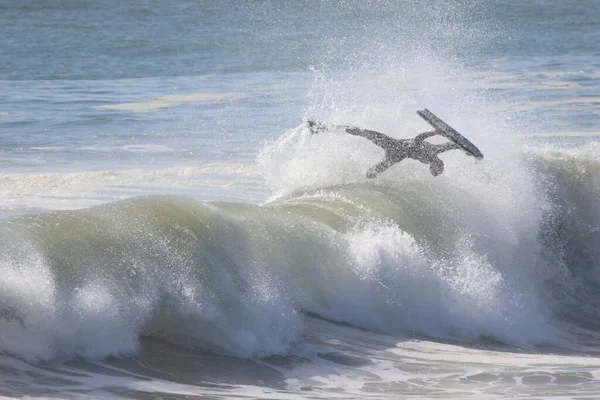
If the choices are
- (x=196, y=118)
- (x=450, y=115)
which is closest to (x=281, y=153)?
(x=450, y=115)

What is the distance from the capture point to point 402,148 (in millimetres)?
11930

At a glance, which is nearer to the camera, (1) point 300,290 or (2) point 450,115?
(1) point 300,290

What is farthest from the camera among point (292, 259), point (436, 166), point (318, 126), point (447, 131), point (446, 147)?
point (318, 126)

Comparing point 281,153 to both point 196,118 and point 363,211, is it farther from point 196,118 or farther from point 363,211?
point 196,118

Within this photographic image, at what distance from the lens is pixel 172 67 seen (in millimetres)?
35219

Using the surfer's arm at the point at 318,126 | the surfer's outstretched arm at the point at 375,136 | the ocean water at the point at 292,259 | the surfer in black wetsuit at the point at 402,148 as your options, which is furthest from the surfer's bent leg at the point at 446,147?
the surfer's arm at the point at 318,126

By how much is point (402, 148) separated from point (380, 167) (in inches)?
13.1

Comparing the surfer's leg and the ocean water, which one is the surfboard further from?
the surfer's leg

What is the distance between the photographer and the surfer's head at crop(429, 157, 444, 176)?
11688 mm

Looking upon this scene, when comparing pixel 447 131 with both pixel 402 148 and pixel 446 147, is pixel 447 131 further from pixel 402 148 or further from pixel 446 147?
pixel 402 148

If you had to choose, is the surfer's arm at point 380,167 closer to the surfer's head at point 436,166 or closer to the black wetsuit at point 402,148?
the black wetsuit at point 402,148

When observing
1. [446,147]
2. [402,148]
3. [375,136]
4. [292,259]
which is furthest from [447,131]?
[292,259]

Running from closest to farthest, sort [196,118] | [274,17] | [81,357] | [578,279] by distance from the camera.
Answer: [81,357] → [578,279] → [196,118] → [274,17]

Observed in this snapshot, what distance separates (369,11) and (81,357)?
1749 inches
